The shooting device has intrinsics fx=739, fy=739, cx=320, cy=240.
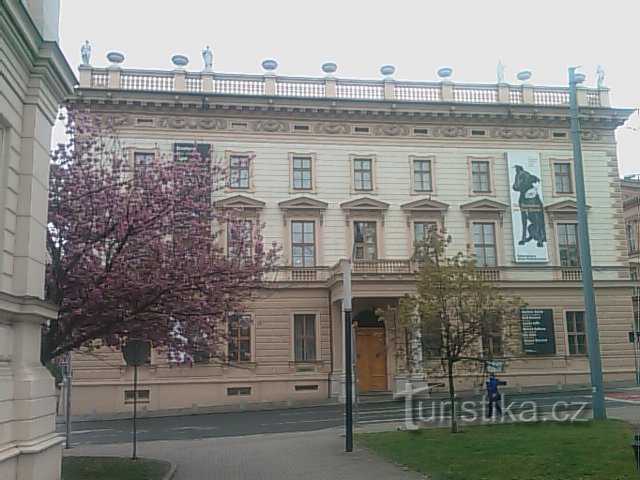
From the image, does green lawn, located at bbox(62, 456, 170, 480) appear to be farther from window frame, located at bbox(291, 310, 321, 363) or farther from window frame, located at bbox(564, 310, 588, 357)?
window frame, located at bbox(564, 310, 588, 357)

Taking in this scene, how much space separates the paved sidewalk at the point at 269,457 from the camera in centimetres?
1447

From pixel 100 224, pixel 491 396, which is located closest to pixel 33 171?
pixel 100 224

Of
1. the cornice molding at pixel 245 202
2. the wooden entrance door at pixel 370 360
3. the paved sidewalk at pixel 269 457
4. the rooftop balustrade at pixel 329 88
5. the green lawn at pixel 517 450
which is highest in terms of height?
the rooftop balustrade at pixel 329 88

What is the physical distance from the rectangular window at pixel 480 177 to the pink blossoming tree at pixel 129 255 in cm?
2417

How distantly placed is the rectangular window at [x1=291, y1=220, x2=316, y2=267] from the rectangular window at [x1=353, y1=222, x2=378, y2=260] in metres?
2.07

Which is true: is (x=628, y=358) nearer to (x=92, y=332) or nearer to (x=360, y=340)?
(x=360, y=340)

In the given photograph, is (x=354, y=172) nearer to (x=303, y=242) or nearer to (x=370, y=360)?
(x=303, y=242)

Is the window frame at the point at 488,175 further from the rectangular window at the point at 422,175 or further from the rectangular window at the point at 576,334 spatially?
the rectangular window at the point at 576,334

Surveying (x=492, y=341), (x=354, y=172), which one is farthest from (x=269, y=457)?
(x=354, y=172)

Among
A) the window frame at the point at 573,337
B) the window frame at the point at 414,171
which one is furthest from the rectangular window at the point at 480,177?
the window frame at the point at 573,337

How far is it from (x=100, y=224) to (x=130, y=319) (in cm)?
192

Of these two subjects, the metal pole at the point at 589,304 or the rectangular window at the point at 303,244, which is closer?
the metal pole at the point at 589,304

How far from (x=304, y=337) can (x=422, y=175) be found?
10.1 metres

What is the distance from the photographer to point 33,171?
10.6 meters
